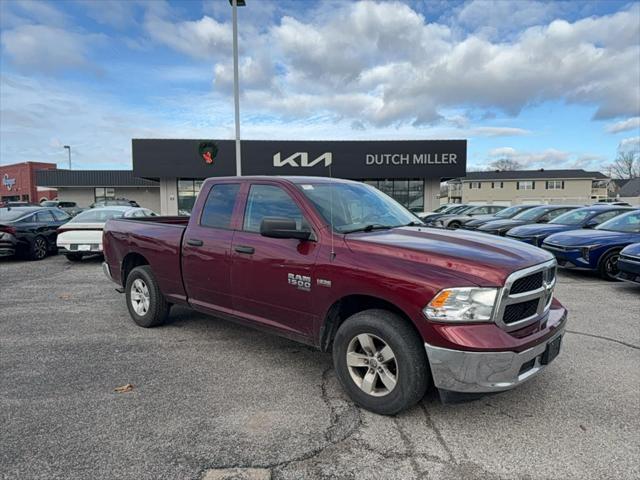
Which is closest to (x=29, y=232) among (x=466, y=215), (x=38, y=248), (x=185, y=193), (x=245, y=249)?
(x=38, y=248)

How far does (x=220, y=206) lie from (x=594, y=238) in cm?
809

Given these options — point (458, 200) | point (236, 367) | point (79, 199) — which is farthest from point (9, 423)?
point (458, 200)

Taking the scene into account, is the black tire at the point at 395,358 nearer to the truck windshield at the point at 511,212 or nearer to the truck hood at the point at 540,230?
the truck hood at the point at 540,230

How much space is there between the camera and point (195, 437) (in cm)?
305

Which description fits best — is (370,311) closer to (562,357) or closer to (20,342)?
(562,357)

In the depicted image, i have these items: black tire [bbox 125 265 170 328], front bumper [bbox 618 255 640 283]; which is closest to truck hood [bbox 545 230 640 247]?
front bumper [bbox 618 255 640 283]

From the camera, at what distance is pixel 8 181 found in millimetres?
60938

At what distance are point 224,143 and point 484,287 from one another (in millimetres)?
22991

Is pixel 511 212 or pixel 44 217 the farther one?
pixel 511 212

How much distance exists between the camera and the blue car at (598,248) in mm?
8875

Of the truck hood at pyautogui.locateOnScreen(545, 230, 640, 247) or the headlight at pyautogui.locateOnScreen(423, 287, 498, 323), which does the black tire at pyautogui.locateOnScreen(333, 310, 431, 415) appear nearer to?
the headlight at pyautogui.locateOnScreen(423, 287, 498, 323)

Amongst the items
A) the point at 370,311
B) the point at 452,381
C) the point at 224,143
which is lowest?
the point at 452,381

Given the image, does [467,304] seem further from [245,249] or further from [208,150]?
[208,150]

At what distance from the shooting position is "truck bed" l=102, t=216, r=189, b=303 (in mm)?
5051
